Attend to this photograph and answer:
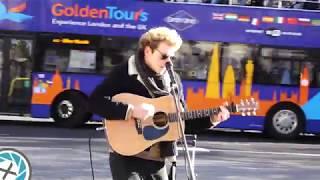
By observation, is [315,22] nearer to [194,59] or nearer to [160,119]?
[194,59]

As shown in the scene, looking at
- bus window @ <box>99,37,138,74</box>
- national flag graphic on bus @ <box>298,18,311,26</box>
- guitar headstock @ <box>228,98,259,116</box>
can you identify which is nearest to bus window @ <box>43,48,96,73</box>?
bus window @ <box>99,37,138,74</box>

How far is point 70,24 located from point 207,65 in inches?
132

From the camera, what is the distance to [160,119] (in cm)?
420

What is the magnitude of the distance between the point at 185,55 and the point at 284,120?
272cm

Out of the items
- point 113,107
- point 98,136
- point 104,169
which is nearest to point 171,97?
point 113,107

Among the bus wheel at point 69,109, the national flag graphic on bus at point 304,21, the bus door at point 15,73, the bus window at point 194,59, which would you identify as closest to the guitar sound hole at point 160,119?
the bus window at point 194,59

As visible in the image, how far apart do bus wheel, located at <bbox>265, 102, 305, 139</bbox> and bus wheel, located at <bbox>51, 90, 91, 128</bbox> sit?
14.1 ft

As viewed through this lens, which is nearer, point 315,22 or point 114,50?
point 315,22

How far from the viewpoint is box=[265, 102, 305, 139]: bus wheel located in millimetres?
14609

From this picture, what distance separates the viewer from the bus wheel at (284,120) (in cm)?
1461

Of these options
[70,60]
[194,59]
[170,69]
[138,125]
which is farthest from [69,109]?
[170,69]

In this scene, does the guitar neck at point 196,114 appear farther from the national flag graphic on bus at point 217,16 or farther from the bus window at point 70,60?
the bus window at point 70,60

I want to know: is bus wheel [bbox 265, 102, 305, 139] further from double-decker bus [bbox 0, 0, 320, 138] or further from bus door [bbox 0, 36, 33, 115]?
bus door [bbox 0, 36, 33, 115]

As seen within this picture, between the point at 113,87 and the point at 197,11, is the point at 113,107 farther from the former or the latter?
the point at 197,11
